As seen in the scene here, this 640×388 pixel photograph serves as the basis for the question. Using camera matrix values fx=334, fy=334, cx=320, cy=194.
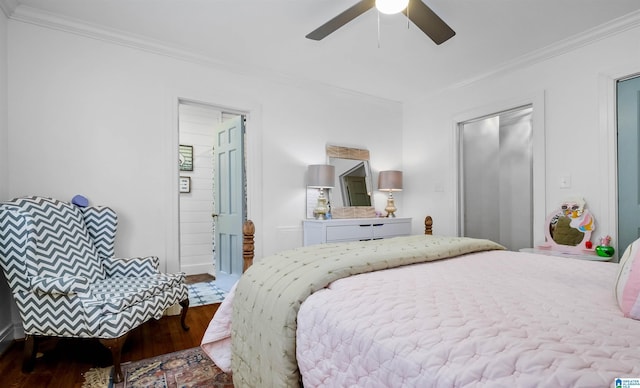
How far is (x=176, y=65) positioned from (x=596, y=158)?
145 inches

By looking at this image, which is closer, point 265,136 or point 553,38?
point 553,38

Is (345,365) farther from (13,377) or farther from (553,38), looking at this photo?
(553,38)

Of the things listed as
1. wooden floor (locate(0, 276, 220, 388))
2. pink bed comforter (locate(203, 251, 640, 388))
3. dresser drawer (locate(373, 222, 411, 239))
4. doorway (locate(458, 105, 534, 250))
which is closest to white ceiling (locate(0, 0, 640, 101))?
doorway (locate(458, 105, 534, 250))

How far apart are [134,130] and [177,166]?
0.45 metres

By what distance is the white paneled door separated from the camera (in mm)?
3594

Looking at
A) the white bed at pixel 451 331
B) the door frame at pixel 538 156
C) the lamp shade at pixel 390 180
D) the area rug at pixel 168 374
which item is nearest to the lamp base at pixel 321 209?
the lamp shade at pixel 390 180

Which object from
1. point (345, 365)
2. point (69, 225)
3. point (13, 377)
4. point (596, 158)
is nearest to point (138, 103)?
point (69, 225)

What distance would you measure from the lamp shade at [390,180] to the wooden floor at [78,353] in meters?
2.54

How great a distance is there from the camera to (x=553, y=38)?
284cm

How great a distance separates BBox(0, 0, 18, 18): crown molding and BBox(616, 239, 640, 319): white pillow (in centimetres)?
359

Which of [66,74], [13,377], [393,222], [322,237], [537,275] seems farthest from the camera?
[393,222]

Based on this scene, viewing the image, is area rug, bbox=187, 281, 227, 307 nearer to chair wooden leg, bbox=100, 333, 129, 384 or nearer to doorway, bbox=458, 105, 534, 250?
chair wooden leg, bbox=100, 333, 129, 384

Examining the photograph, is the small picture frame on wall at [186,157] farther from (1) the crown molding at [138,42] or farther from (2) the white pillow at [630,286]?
(2) the white pillow at [630,286]

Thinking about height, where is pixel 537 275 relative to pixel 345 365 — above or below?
above
